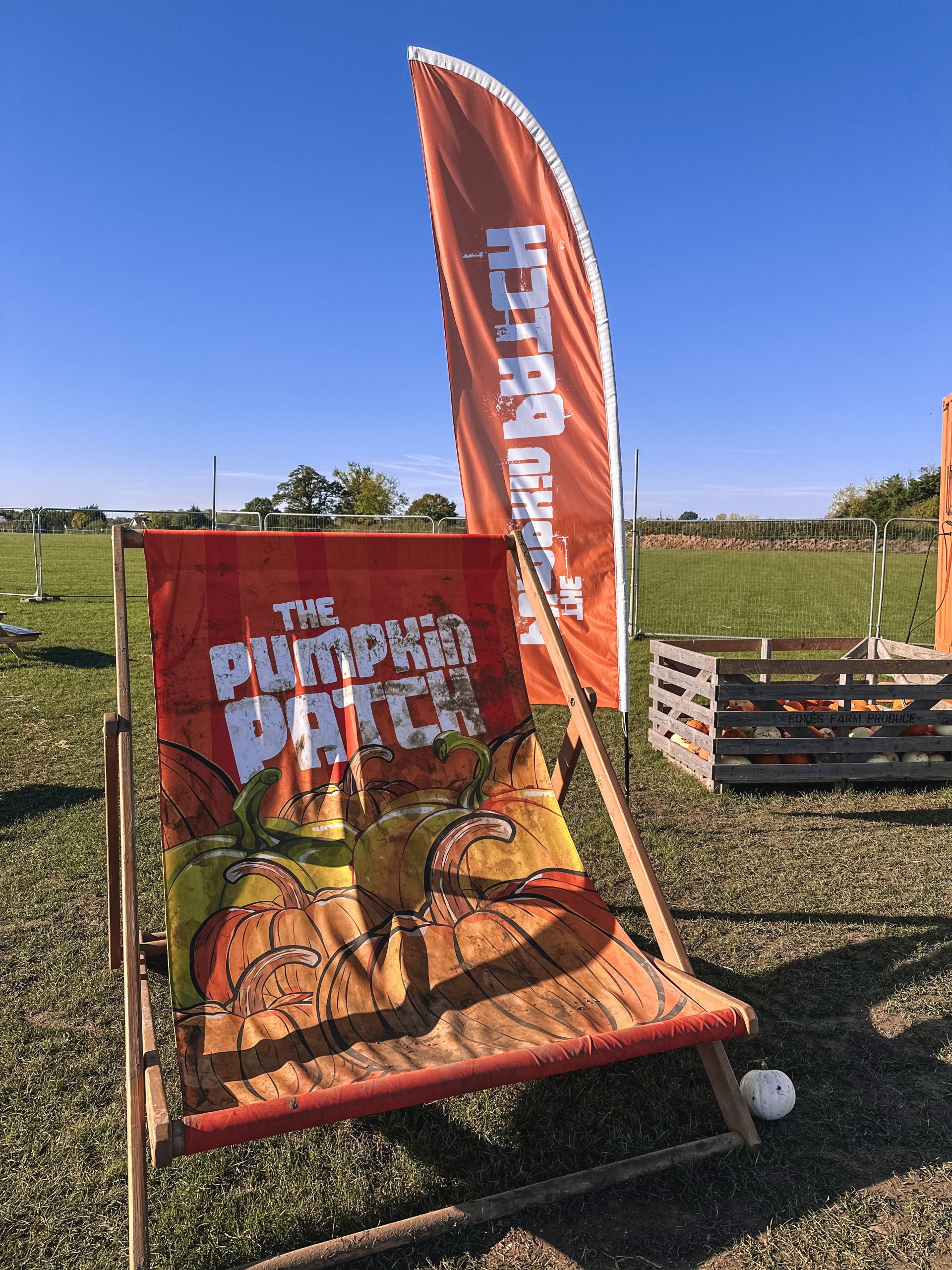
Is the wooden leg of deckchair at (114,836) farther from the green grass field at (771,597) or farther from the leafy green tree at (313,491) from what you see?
the leafy green tree at (313,491)

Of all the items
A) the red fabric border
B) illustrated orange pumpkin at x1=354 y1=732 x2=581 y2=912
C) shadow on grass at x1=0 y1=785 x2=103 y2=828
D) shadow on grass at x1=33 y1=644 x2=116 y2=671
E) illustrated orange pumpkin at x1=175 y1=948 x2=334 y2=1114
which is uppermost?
illustrated orange pumpkin at x1=354 y1=732 x2=581 y2=912

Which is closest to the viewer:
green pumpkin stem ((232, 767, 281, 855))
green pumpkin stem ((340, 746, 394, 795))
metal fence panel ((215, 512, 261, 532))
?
green pumpkin stem ((232, 767, 281, 855))

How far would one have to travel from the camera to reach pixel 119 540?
10.1 ft

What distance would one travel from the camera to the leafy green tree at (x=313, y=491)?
54000mm

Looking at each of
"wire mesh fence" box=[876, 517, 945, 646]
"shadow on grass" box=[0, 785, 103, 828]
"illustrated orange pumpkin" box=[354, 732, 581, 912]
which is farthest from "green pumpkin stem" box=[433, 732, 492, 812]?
"wire mesh fence" box=[876, 517, 945, 646]

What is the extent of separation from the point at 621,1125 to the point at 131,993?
1.50 m

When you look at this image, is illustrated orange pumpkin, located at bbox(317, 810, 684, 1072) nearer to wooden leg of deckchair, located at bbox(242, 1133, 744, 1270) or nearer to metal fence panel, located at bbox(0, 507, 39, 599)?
wooden leg of deckchair, located at bbox(242, 1133, 744, 1270)

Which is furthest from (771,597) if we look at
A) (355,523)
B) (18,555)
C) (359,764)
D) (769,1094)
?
(18,555)

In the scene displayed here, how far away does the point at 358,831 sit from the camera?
324cm

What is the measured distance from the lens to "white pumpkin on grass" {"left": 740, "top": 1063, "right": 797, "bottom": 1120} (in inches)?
99.3

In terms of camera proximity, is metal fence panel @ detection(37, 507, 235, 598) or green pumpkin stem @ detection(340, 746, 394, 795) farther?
metal fence panel @ detection(37, 507, 235, 598)

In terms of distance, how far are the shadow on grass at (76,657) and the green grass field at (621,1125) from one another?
20.2 ft

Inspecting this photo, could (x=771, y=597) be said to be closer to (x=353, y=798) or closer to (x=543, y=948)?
(x=353, y=798)

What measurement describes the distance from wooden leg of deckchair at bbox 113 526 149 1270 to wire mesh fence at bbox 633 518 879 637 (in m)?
9.58
